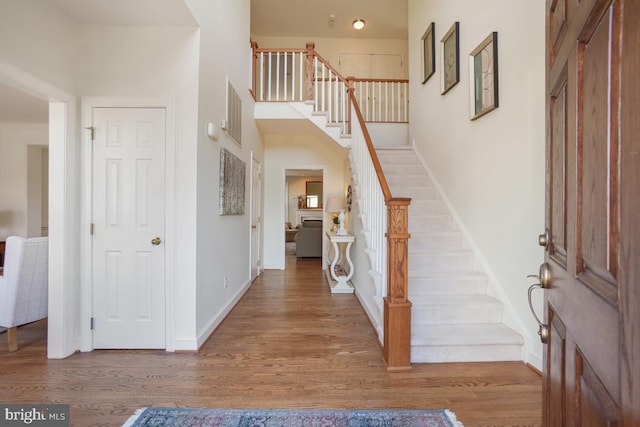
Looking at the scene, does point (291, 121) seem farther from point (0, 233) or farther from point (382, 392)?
point (0, 233)

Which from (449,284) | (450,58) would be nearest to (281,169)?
(450,58)

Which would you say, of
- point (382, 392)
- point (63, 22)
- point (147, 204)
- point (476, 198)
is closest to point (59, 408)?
point (147, 204)

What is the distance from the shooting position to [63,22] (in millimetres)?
2354

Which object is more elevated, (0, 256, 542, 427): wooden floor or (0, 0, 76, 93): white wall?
(0, 0, 76, 93): white wall

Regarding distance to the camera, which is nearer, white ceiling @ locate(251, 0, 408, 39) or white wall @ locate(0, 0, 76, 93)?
white wall @ locate(0, 0, 76, 93)

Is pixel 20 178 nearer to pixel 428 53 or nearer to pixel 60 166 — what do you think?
pixel 60 166

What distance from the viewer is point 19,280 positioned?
2475 millimetres

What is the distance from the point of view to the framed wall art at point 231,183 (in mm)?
3127

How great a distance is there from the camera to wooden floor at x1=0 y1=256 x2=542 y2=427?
6.04 feet

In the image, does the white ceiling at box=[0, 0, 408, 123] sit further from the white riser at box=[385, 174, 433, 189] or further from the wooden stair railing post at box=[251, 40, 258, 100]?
the white riser at box=[385, 174, 433, 189]

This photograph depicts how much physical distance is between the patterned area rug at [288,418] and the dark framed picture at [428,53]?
4.09 meters

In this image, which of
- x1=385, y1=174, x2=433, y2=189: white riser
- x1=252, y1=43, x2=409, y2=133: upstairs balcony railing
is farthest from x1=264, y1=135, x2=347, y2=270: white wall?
x1=385, y1=174, x2=433, y2=189: white riser

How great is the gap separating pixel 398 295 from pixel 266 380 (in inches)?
44.0

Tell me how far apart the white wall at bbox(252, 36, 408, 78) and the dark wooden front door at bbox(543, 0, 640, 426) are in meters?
6.68
